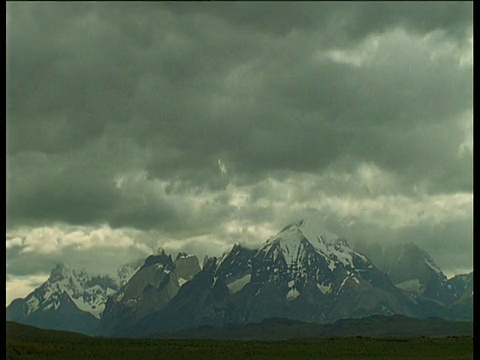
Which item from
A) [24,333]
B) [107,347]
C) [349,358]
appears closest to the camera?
[349,358]

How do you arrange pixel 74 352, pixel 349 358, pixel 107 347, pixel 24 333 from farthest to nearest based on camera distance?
1. pixel 24 333
2. pixel 107 347
3. pixel 74 352
4. pixel 349 358

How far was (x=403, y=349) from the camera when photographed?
242 feet
